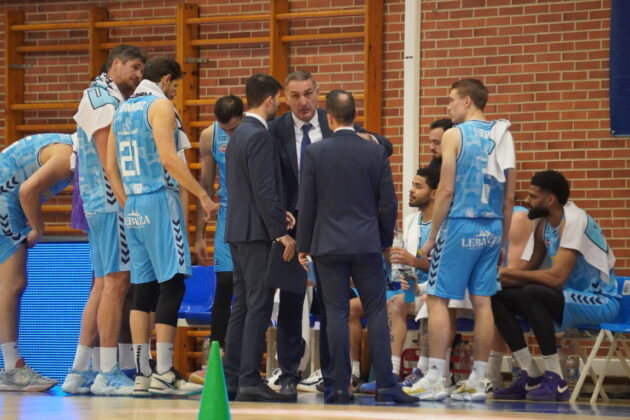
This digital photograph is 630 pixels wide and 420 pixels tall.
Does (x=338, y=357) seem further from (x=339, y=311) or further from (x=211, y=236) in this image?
(x=211, y=236)

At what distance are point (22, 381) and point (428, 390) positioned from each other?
2.26 meters

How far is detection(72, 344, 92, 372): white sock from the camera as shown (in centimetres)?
590

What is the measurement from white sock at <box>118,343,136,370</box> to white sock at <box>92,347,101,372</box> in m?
0.11

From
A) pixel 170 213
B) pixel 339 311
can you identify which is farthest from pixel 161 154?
pixel 339 311

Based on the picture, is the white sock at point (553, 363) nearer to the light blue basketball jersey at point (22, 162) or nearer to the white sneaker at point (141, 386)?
the white sneaker at point (141, 386)

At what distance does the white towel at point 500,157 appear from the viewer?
5941 mm

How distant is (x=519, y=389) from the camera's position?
6426 mm

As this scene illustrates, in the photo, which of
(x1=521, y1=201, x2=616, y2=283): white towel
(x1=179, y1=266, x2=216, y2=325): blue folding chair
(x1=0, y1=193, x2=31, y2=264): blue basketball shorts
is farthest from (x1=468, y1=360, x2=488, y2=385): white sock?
(x1=0, y1=193, x2=31, y2=264): blue basketball shorts

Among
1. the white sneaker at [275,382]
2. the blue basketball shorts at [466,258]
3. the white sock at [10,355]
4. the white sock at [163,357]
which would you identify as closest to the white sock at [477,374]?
the blue basketball shorts at [466,258]

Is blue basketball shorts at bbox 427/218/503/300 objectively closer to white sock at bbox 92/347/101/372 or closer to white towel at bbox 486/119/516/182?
white towel at bbox 486/119/516/182

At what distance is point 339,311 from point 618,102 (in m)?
2.95

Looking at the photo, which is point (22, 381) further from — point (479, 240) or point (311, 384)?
point (479, 240)

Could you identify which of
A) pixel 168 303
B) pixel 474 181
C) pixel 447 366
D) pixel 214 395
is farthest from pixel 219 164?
pixel 214 395

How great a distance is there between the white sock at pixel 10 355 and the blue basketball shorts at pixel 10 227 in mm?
481
